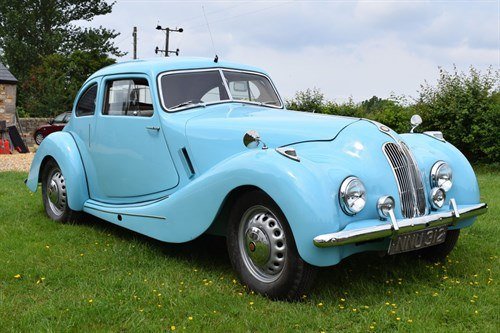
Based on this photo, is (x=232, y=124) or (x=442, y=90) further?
(x=442, y=90)

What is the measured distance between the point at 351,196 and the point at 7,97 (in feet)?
67.8

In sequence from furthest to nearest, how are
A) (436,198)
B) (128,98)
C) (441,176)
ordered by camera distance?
(128,98) → (441,176) → (436,198)

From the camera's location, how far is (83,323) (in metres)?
3.23

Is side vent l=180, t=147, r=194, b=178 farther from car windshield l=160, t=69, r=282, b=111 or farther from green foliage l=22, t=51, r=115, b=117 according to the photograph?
green foliage l=22, t=51, r=115, b=117

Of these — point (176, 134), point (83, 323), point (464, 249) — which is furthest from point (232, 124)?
point (464, 249)

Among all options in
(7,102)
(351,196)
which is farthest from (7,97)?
(351,196)

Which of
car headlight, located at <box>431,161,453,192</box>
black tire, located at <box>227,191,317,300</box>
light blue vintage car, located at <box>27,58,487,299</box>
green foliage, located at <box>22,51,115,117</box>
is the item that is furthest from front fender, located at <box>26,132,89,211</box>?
green foliage, located at <box>22,51,115,117</box>

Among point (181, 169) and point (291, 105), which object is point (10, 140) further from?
point (181, 169)

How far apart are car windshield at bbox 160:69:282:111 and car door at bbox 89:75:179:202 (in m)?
0.19

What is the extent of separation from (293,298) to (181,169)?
1604 millimetres

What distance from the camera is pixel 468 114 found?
526 inches

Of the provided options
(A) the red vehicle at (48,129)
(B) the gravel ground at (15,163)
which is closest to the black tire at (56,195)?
(B) the gravel ground at (15,163)

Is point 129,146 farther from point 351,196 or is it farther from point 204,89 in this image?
point 351,196

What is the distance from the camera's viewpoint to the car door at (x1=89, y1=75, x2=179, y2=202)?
4754mm
